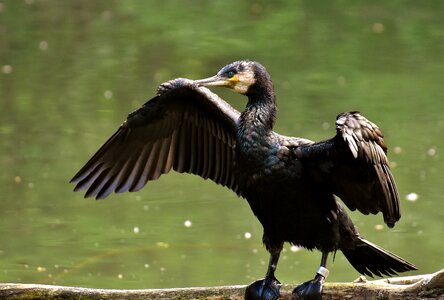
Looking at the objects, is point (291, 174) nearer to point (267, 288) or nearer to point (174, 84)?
point (267, 288)

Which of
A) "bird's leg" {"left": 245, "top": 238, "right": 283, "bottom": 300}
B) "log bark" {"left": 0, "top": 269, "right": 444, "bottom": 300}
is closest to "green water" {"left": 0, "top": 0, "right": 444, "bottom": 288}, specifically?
"bird's leg" {"left": 245, "top": 238, "right": 283, "bottom": 300}

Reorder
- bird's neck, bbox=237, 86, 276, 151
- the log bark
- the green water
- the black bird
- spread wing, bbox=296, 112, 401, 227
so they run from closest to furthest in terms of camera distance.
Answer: the log bark → spread wing, bbox=296, 112, 401, 227 → the black bird → bird's neck, bbox=237, 86, 276, 151 → the green water

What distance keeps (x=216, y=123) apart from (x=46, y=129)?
170 inches

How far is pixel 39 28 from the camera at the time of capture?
13406mm

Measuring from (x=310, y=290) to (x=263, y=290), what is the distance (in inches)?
12.4

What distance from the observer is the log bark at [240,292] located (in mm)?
4559

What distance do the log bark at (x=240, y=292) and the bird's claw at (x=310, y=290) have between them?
0.03 meters

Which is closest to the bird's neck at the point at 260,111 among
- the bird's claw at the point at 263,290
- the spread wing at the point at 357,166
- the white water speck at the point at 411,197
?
the spread wing at the point at 357,166

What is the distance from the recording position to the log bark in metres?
4.56

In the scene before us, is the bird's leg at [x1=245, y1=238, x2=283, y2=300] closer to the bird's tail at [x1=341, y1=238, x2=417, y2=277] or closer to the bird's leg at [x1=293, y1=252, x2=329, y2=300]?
the bird's leg at [x1=293, y1=252, x2=329, y2=300]

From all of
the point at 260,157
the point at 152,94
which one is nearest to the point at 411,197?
the point at 152,94

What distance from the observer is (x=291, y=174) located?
5062 millimetres

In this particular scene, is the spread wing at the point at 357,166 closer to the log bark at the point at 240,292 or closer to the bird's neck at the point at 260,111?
the bird's neck at the point at 260,111

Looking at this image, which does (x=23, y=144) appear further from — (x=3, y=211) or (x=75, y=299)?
(x=75, y=299)
